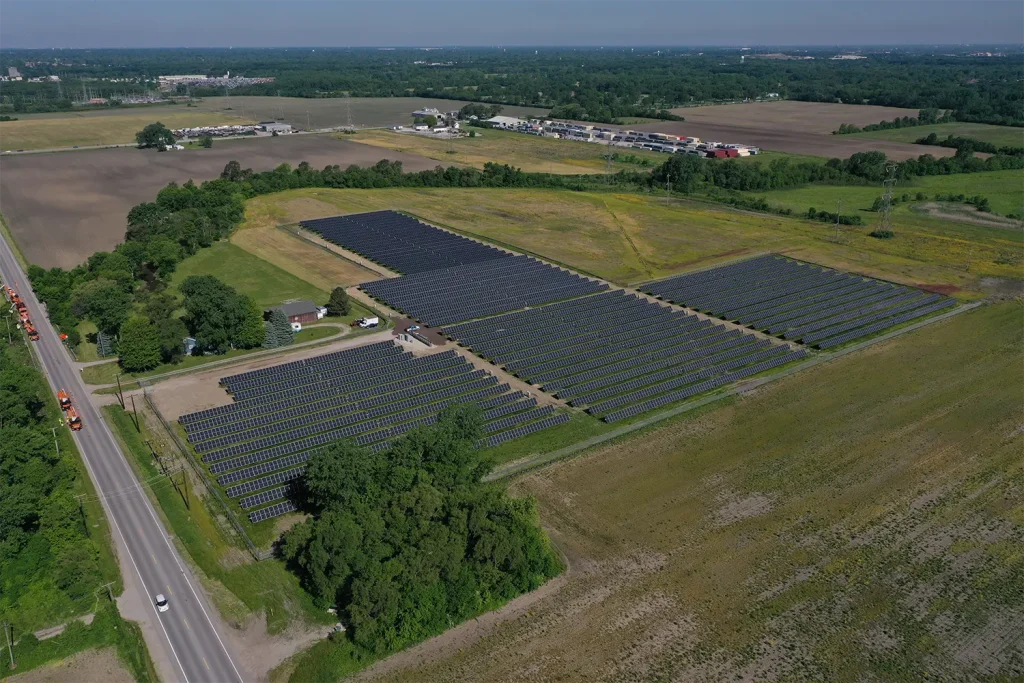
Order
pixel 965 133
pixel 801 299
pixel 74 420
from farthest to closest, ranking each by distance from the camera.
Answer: pixel 965 133
pixel 801 299
pixel 74 420

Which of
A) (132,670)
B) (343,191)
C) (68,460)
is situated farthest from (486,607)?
(343,191)

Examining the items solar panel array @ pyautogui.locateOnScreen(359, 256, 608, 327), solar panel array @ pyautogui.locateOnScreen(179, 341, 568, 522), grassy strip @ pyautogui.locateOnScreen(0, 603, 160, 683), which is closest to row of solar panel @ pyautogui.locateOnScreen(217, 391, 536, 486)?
solar panel array @ pyautogui.locateOnScreen(179, 341, 568, 522)

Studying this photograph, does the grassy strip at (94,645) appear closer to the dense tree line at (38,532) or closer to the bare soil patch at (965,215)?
the dense tree line at (38,532)

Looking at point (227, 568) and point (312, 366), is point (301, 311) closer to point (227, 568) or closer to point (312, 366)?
point (312, 366)

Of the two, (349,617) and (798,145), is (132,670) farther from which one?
(798,145)

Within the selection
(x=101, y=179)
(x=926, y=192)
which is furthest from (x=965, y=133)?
(x=101, y=179)

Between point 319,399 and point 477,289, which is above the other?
point 477,289

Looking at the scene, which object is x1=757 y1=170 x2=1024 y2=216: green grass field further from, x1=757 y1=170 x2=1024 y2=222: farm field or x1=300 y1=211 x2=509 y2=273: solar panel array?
x1=300 y1=211 x2=509 y2=273: solar panel array
